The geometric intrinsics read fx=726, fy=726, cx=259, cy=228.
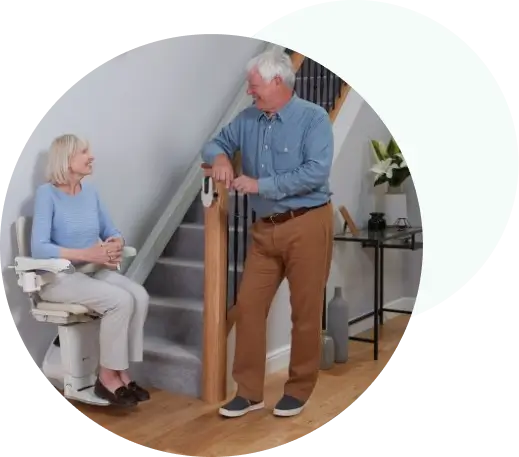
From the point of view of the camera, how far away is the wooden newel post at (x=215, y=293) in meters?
2.28

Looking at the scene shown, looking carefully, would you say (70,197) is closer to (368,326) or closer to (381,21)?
(381,21)

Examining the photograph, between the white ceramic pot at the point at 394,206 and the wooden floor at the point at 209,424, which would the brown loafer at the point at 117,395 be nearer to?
the wooden floor at the point at 209,424

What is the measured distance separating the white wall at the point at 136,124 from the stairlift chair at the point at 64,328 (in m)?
0.05

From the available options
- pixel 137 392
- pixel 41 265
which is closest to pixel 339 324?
pixel 137 392

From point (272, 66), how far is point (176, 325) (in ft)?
3.33

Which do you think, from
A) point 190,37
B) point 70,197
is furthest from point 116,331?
point 190,37

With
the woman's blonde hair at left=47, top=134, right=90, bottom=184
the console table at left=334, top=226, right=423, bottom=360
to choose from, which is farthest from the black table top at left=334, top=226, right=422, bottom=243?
the woman's blonde hair at left=47, top=134, right=90, bottom=184

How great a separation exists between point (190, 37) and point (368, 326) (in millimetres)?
1527

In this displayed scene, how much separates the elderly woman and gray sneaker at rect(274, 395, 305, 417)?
1.48ft

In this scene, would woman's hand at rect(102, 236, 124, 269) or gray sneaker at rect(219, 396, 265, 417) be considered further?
gray sneaker at rect(219, 396, 265, 417)

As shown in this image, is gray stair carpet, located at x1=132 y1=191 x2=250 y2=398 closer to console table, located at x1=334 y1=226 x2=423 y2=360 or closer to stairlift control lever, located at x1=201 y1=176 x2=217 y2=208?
stairlift control lever, located at x1=201 y1=176 x2=217 y2=208

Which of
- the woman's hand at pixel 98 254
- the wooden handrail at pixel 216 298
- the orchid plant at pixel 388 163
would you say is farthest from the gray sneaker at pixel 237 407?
the orchid plant at pixel 388 163

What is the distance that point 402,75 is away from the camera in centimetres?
185

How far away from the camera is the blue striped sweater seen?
1867mm
